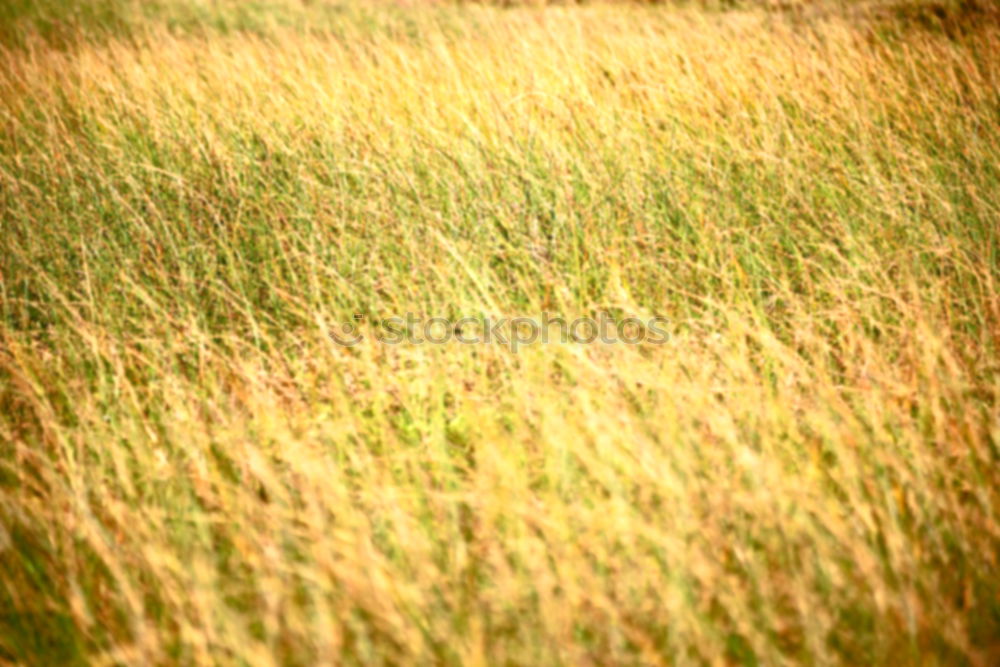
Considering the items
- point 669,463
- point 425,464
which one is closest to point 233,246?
point 425,464

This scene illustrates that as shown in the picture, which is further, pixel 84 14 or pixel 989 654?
pixel 84 14

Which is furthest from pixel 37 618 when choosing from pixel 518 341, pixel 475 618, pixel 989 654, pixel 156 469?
pixel 989 654

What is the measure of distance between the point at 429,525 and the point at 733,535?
66cm

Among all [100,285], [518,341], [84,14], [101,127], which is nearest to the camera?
[518,341]

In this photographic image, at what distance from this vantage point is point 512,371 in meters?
2.06

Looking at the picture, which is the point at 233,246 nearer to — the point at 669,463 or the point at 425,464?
the point at 425,464

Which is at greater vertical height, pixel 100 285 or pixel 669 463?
pixel 100 285

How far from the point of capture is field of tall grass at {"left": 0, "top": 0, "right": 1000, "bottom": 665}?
1447 millimetres

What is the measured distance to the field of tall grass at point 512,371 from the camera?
4.75ft

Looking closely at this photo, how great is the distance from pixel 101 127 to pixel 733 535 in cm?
382

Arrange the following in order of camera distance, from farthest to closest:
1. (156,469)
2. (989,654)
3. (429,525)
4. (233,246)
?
(233,246)
(156,469)
(429,525)
(989,654)

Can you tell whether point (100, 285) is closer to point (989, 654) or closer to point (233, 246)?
point (233, 246)

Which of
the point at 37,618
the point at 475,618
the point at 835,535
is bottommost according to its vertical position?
the point at 835,535

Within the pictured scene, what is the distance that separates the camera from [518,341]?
2236mm
